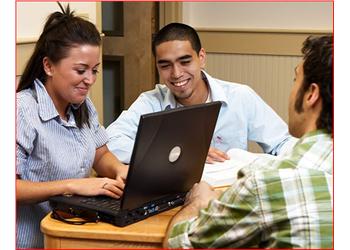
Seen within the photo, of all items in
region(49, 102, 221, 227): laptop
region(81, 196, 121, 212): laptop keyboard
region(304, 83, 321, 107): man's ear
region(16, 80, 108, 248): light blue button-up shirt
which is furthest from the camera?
region(16, 80, 108, 248): light blue button-up shirt

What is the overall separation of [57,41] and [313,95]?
887 mm

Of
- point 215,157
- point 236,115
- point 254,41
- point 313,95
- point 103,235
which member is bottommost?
point 103,235

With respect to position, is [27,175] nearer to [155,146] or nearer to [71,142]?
[71,142]

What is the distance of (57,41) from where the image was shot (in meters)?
1.84

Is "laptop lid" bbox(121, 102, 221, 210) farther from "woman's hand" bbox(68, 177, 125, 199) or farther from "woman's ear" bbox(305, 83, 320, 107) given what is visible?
"woman's ear" bbox(305, 83, 320, 107)

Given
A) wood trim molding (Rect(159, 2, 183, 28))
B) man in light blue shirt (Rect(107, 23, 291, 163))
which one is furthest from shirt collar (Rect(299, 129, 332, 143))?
wood trim molding (Rect(159, 2, 183, 28))

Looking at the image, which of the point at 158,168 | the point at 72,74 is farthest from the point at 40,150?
the point at 158,168

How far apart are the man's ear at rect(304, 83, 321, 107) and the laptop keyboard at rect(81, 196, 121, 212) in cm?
53

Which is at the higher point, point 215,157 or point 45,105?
point 45,105

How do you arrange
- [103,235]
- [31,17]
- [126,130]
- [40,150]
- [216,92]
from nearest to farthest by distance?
[103,235] < [40,150] < [126,130] < [216,92] < [31,17]

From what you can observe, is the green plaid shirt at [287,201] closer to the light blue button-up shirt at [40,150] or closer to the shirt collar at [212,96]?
the light blue button-up shirt at [40,150]

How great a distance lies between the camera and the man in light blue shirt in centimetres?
235

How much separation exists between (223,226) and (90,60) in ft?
2.68

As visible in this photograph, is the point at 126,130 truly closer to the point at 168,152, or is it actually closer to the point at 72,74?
the point at 72,74
